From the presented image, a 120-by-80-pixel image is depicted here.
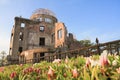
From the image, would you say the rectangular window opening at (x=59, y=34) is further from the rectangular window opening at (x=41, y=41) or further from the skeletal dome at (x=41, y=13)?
the skeletal dome at (x=41, y=13)

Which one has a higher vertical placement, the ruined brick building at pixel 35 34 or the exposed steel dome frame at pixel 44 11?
the exposed steel dome frame at pixel 44 11

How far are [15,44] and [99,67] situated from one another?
38.4m

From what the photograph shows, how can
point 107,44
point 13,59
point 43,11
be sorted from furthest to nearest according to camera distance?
point 43,11 < point 13,59 < point 107,44

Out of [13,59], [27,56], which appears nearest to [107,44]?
[27,56]

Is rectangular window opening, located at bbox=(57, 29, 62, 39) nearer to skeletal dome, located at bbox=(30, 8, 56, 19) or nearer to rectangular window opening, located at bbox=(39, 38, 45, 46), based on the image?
rectangular window opening, located at bbox=(39, 38, 45, 46)

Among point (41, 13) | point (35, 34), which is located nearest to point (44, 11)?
point (41, 13)

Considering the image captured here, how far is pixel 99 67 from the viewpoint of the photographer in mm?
1747

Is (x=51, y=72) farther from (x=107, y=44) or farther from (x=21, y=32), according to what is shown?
(x=21, y=32)

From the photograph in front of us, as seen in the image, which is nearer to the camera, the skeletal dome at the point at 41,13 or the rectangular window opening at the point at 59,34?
the rectangular window opening at the point at 59,34

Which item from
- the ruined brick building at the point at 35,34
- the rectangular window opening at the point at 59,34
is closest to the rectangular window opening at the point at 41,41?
the ruined brick building at the point at 35,34

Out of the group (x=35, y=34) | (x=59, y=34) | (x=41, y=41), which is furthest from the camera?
(x=41, y=41)

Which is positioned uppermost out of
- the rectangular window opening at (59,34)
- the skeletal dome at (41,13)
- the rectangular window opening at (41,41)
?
the skeletal dome at (41,13)

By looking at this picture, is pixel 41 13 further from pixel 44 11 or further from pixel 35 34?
pixel 35 34

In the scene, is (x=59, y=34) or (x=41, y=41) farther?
(x=41, y=41)
